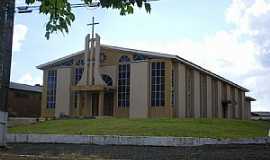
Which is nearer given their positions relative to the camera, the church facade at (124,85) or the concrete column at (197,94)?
the church facade at (124,85)

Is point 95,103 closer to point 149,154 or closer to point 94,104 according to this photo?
point 94,104

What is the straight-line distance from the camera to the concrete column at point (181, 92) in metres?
38.4

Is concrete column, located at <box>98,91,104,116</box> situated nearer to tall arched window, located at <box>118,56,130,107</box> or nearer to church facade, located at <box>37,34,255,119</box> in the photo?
church facade, located at <box>37,34,255,119</box>

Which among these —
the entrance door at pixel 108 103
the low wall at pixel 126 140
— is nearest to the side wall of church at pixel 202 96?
the entrance door at pixel 108 103

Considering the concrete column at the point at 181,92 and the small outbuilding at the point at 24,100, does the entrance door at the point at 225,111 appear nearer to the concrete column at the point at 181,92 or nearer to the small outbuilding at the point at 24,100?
the concrete column at the point at 181,92

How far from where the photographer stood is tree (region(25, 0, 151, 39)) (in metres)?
5.38

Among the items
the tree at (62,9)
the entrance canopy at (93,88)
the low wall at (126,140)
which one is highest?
the entrance canopy at (93,88)

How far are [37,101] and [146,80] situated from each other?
16772 mm

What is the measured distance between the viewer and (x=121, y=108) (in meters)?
39.2

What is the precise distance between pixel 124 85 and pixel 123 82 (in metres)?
0.27

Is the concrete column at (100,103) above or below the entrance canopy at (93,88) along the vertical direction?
below

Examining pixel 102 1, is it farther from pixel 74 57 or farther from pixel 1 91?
pixel 74 57

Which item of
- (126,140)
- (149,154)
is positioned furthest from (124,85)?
(149,154)

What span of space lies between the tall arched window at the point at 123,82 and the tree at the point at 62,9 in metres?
33.3
